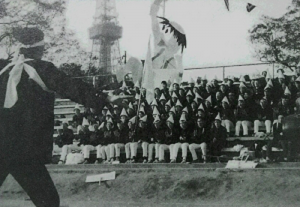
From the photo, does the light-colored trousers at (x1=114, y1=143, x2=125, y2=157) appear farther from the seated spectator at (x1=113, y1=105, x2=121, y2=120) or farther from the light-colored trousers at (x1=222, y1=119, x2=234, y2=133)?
the light-colored trousers at (x1=222, y1=119, x2=234, y2=133)

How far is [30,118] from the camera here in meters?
2.39

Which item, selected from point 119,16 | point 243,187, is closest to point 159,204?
point 243,187

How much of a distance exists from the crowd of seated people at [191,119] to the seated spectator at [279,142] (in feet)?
0.04

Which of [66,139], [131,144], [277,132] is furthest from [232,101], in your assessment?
[66,139]

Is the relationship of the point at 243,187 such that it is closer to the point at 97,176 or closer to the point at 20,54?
the point at 97,176

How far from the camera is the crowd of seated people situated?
6.26 meters

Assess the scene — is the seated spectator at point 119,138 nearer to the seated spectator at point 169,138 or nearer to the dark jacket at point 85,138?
the dark jacket at point 85,138

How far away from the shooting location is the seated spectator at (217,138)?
6207 millimetres

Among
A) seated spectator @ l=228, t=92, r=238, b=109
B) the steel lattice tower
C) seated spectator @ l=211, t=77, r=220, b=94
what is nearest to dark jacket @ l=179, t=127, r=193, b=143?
seated spectator @ l=228, t=92, r=238, b=109

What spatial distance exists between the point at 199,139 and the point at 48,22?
366 cm

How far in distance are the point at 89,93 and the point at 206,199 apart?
265cm

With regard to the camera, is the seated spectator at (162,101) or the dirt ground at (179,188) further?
the seated spectator at (162,101)

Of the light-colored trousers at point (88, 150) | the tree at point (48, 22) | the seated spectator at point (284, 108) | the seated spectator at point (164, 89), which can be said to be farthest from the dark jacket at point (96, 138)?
the seated spectator at point (284, 108)

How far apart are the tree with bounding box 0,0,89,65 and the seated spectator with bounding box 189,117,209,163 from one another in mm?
2527
